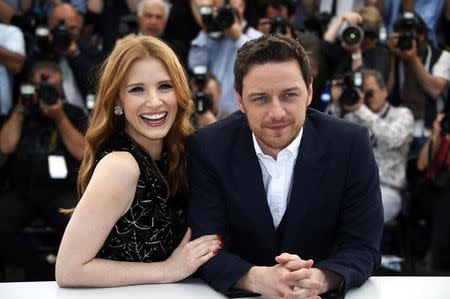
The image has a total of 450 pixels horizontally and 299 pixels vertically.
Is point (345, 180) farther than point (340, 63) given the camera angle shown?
No

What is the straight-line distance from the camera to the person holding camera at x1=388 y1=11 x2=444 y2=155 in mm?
4703

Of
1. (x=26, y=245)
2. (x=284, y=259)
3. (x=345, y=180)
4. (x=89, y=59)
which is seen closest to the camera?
(x=284, y=259)

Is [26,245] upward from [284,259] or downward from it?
downward

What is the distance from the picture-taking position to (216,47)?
16.1ft

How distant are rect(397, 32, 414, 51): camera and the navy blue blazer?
108 inches

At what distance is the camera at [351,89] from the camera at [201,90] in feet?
2.33

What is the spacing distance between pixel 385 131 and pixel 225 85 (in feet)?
3.50

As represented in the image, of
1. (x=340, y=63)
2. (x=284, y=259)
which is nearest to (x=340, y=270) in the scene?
(x=284, y=259)

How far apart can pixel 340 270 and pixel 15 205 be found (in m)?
2.75

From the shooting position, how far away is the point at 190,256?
1942 mm

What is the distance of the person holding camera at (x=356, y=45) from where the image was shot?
4.70 meters

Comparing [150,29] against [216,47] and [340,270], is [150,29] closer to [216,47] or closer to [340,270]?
[216,47]

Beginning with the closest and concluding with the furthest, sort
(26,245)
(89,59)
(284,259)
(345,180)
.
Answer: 1. (284,259)
2. (345,180)
3. (26,245)
4. (89,59)

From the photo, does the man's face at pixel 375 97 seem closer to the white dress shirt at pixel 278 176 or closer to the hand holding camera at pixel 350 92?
the hand holding camera at pixel 350 92
